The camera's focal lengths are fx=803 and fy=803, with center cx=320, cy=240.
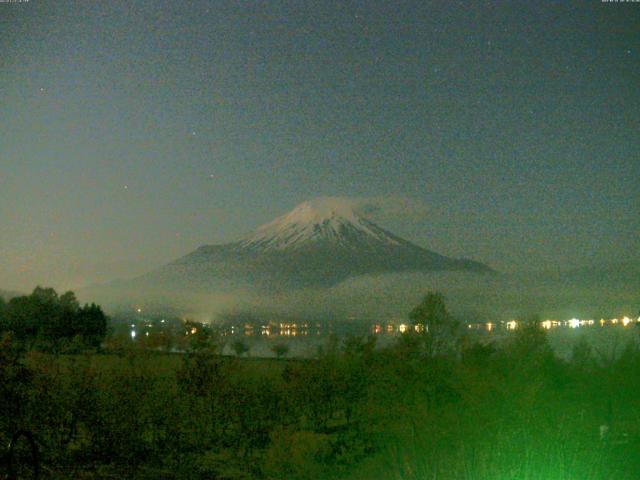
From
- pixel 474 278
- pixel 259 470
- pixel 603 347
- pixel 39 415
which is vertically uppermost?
pixel 474 278

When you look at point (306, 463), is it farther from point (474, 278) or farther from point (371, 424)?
point (474, 278)

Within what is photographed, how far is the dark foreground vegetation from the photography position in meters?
6.56

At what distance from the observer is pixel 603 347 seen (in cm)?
1090

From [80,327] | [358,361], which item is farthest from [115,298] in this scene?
[358,361]

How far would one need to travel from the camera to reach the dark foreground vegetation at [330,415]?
6.56 meters

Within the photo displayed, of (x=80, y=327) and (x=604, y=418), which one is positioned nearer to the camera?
(x=604, y=418)

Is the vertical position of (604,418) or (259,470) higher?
(604,418)

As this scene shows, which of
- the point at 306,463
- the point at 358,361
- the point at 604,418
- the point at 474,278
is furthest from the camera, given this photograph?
the point at 474,278

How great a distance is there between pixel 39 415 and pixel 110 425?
0.91 metres

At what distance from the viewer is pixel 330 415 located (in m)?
14.3

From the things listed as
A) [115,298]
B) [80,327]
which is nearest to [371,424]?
[80,327]

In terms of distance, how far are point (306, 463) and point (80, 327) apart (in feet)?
80.9

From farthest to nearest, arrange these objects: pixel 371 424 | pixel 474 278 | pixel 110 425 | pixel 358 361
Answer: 1. pixel 474 278
2. pixel 358 361
3. pixel 371 424
4. pixel 110 425

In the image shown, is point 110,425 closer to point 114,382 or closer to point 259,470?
point 114,382
